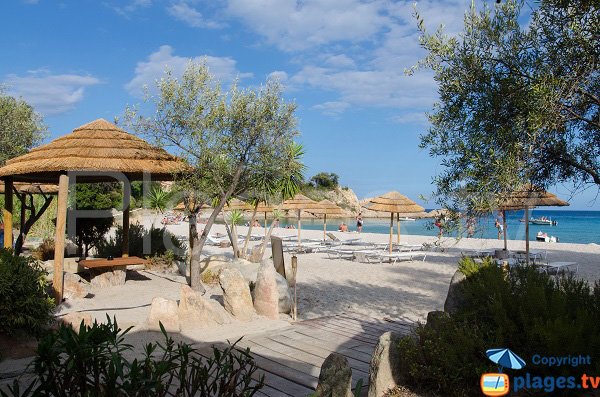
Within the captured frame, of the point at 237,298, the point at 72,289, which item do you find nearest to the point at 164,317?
the point at 237,298

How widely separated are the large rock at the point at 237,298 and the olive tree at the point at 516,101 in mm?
4183

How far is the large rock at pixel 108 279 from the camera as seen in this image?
35.8 ft

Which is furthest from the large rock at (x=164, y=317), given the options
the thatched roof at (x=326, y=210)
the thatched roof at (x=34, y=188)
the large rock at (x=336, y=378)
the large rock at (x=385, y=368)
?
the thatched roof at (x=326, y=210)

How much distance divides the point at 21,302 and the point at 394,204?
56.4 feet

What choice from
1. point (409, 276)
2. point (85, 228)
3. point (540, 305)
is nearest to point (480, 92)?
point (540, 305)

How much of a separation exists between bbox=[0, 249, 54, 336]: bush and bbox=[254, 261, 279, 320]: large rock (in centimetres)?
349

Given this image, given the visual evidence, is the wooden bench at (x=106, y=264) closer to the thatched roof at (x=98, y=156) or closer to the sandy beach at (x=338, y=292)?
the sandy beach at (x=338, y=292)

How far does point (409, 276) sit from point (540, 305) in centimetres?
1116

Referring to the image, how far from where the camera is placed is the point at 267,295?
8539mm

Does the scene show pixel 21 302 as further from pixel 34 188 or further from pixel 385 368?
pixel 34 188

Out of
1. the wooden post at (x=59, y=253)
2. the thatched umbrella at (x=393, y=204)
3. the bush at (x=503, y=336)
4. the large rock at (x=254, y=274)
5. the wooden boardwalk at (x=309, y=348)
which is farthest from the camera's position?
the thatched umbrella at (x=393, y=204)

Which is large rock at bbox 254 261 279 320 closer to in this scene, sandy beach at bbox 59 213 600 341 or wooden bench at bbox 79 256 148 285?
sandy beach at bbox 59 213 600 341

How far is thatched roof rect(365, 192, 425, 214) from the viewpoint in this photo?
2089 centimetres

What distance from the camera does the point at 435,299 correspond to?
36.5 ft
